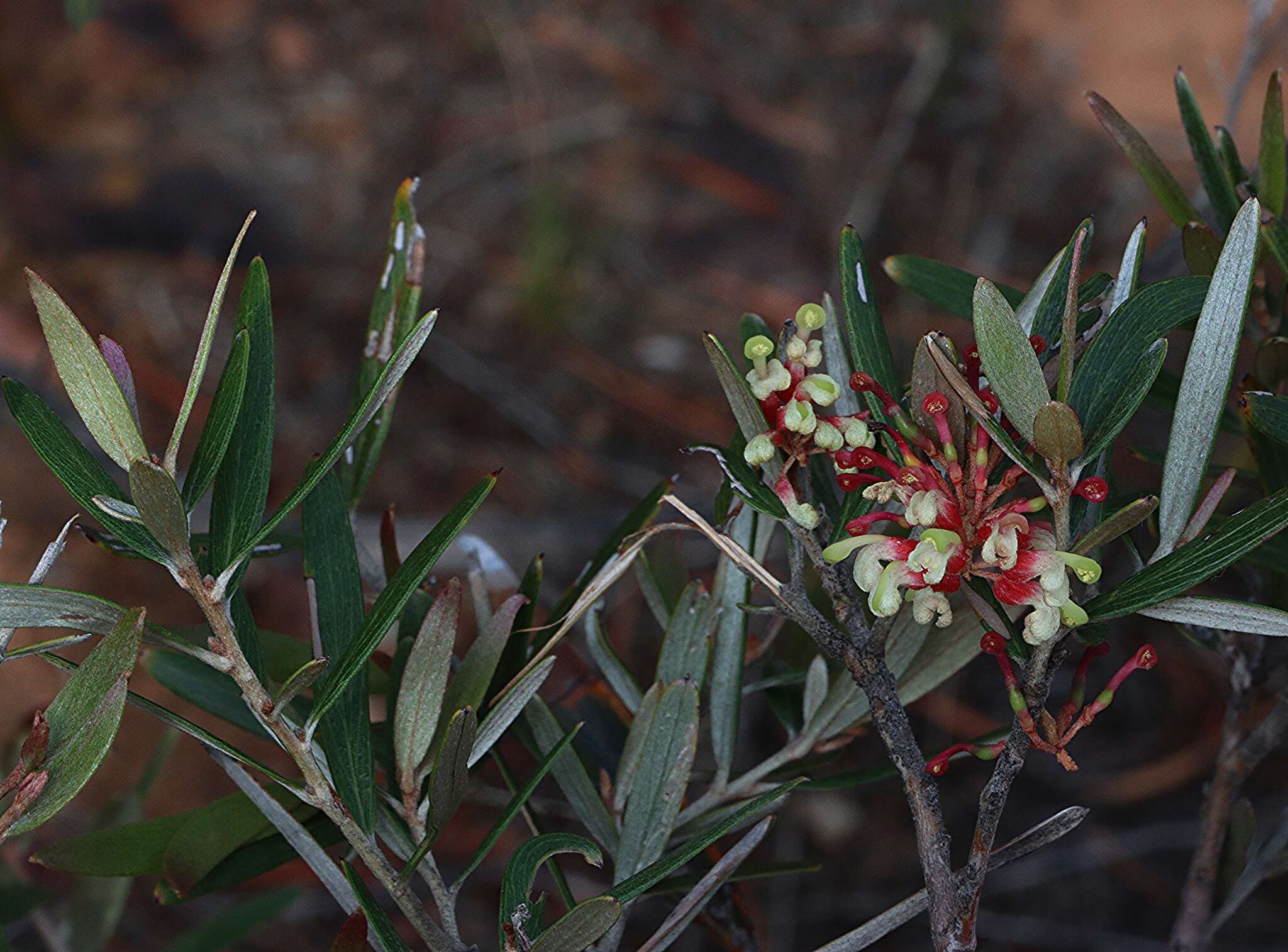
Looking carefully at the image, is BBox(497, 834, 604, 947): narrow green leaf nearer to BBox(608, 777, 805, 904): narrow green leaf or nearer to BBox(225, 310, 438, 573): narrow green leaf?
BBox(608, 777, 805, 904): narrow green leaf

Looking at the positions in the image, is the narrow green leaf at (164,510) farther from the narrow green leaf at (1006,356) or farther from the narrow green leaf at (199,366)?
the narrow green leaf at (1006,356)

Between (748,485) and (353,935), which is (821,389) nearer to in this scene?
(748,485)

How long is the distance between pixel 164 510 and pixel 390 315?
19 cm

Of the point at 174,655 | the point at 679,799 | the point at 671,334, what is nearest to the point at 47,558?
the point at 174,655

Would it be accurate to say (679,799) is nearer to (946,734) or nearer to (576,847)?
(576,847)

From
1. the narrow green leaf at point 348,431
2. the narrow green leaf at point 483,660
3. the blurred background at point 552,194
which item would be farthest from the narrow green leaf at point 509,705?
the blurred background at point 552,194

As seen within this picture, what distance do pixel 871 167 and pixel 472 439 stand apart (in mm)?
880

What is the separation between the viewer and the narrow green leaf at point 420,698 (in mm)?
438

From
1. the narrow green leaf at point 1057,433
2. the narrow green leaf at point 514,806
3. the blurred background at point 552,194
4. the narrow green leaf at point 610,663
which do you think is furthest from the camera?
the blurred background at point 552,194

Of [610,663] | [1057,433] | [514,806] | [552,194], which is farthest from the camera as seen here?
[552,194]

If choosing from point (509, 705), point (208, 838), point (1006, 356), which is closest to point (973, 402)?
point (1006, 356)

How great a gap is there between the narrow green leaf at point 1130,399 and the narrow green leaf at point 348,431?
0.73 feet

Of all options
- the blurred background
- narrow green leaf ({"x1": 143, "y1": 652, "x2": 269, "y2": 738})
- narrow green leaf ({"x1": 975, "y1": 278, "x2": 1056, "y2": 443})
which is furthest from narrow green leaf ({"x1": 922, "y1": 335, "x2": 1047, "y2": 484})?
the blurred background

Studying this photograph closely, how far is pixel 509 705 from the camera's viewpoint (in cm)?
44
